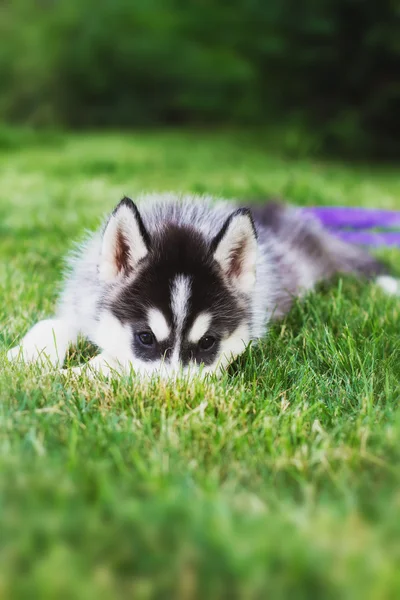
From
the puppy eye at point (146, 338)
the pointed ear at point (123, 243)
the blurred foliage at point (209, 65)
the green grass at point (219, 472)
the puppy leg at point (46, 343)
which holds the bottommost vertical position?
the green grass at point (219, 472)

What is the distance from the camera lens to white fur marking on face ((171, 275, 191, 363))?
7.09ft

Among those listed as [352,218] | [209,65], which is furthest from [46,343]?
[209,65]

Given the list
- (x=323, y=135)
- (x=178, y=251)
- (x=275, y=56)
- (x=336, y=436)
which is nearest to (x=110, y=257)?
(x=178, y=251)

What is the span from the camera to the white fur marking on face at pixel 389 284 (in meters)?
3.54

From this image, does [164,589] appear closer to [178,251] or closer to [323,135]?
[178,251]

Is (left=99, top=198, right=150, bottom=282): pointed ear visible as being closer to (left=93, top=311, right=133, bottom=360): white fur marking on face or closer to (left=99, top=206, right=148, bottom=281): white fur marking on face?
(left=99, top=206, right=148, bottom=281): white fur marking on face

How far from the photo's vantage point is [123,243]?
7.93 ft

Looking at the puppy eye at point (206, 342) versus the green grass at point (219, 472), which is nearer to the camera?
the green grass at point (219, 472)

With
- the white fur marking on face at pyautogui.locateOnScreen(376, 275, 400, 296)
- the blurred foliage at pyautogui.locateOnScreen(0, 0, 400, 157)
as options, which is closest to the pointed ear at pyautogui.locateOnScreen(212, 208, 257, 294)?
the white fur marking on face at pyautogui.locateOnScreen(376, 275, 400, 296)

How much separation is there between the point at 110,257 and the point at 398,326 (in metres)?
1.22

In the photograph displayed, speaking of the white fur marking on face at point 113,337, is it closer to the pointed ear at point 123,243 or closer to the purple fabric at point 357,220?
A: the pointed ear at point 123,243

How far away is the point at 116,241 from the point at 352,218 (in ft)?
10.5

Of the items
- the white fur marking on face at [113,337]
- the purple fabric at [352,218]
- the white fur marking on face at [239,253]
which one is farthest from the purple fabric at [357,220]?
the white fur marking on face at [113,337]

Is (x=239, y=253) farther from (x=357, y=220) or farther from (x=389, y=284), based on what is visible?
(x=357, y=220)
